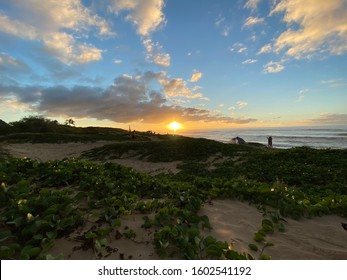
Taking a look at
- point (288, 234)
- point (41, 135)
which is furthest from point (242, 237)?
point (41, 135)

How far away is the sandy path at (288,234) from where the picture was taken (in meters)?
2.81

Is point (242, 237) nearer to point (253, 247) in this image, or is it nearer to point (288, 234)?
point (253, 247)

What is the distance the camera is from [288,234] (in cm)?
329

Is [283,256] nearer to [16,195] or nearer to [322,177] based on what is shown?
[16,195]

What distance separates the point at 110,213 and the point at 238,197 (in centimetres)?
276

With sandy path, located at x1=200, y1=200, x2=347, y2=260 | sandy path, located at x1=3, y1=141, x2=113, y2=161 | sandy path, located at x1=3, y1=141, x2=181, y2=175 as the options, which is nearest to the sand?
sandy path, located at x1=200, y1=200, x2=347, y2=260

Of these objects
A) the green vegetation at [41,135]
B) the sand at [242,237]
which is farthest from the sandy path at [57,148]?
the sand at [242,237]

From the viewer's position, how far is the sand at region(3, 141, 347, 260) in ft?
8.46

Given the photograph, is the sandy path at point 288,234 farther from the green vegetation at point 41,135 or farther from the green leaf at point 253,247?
the green vegetation at point 41,135

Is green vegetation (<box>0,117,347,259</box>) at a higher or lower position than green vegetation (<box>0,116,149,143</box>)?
lower

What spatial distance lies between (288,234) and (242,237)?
30.4 inches

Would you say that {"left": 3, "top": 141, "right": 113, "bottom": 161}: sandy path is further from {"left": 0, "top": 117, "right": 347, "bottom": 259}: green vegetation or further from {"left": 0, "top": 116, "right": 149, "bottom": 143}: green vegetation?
{"left": 0, "top": 117, "right": 347, "bottom": 259}: green vegetation
